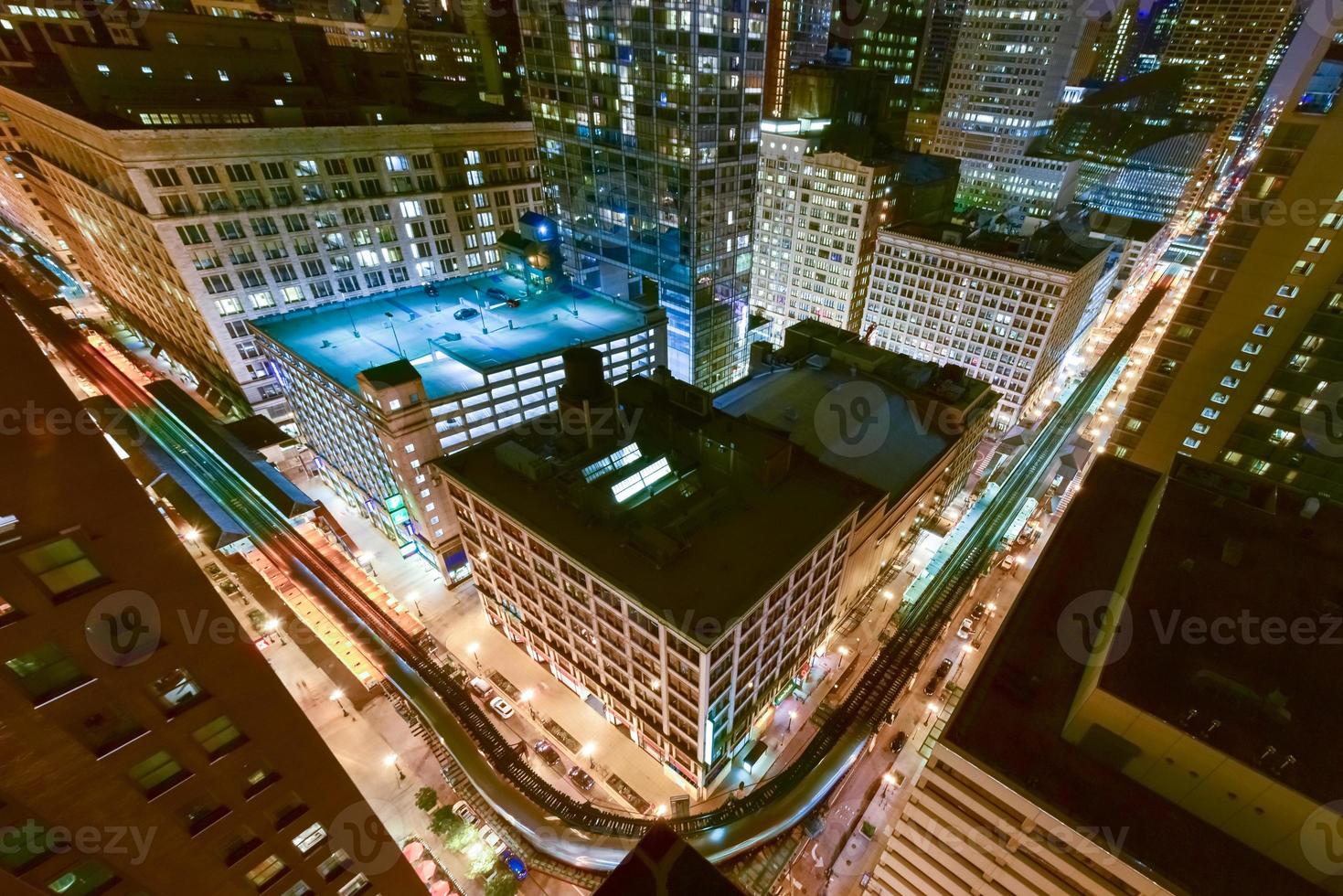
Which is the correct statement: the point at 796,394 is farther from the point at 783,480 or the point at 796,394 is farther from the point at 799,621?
the point at 799,621

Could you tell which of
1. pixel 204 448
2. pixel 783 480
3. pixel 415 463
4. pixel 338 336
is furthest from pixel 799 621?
→ pixel 204 448

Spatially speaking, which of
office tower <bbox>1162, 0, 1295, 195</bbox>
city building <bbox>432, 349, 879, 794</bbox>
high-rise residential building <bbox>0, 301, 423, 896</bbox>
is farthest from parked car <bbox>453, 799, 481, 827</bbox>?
office tower <bbox>1162, 0, 1295, 195</bbox>
